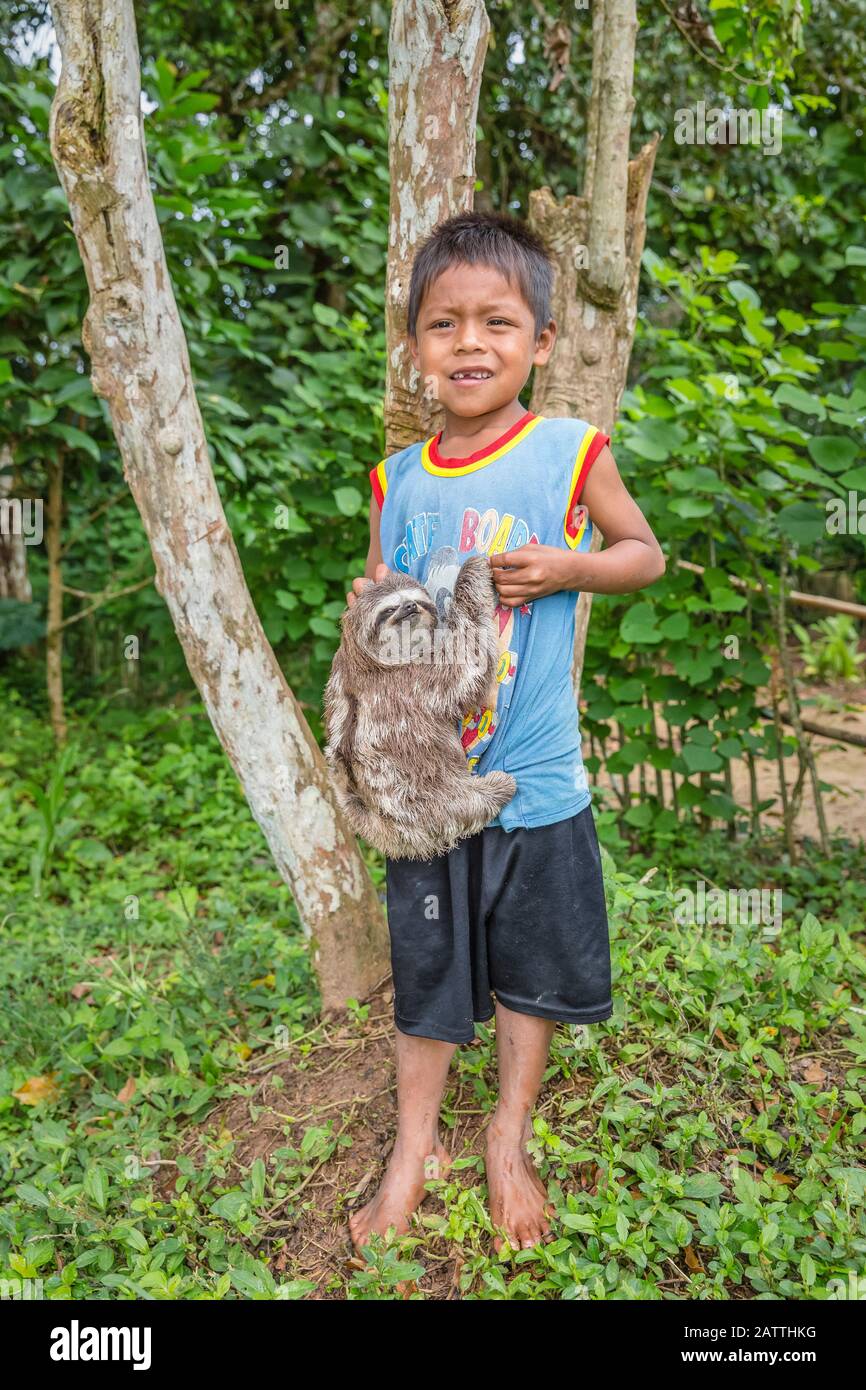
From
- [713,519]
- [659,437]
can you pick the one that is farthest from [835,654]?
[659,437]

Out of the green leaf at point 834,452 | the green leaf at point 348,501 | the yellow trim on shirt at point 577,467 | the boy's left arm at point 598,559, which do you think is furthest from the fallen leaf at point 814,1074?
the green leaf at point 348,501

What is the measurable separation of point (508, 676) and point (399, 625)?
0.77 feet

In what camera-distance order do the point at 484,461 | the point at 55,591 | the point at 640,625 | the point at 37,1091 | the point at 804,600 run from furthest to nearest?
the point at 55,591 → the point at 804,600 → the point at 640,625 → the point at 37,1091 → the point at 484,461

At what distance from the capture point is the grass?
194cm

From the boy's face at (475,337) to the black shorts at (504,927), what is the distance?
0.83 m

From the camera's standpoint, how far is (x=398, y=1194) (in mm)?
2086

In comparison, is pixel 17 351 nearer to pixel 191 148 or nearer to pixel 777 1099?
pixel 191 148

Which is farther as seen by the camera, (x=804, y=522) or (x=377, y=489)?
(x=804, y=522)

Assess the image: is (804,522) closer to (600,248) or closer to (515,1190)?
(600,248)

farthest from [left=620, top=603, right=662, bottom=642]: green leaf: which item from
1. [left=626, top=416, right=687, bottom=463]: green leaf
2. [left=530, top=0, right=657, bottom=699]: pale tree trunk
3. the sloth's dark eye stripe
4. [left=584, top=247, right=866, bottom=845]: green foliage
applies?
the sloth's dark eye stripe

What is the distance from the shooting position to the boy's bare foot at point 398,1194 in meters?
2.06

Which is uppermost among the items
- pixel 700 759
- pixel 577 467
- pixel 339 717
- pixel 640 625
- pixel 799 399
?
pixel 799 399

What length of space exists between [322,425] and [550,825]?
9.73 ft

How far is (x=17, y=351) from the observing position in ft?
14.9
